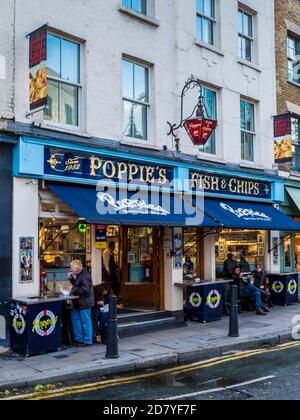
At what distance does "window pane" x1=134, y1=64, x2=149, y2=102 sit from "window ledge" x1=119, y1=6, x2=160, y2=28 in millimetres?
1146

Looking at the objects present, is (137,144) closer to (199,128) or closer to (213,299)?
(199,128)

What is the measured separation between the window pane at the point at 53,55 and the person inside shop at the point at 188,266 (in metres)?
6.18

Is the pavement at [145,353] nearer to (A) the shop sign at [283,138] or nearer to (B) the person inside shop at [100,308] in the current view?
(B) the person inside shop at [100,308]

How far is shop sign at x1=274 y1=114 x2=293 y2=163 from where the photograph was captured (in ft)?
53.9

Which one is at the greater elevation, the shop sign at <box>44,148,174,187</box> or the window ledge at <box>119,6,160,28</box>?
the window ledge at <box>119,6,160,28</box>

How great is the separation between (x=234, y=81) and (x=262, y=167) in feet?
9.64

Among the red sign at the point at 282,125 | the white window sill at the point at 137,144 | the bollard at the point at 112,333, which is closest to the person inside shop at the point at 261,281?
the red sign at the point at 282,125

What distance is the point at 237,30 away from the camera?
15.7m

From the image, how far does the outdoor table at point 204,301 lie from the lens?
12781 mm

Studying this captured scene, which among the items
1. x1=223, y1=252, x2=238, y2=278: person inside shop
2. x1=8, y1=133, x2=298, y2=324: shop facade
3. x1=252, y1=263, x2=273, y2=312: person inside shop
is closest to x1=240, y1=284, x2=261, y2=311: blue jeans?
x1=252, y1=263, x2=273, y2=312: person inside shop

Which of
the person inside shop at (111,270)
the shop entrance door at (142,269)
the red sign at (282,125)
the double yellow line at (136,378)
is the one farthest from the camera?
the red sign at (282,125)

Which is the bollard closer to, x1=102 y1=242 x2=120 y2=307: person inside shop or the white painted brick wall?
the white painted brick wall
